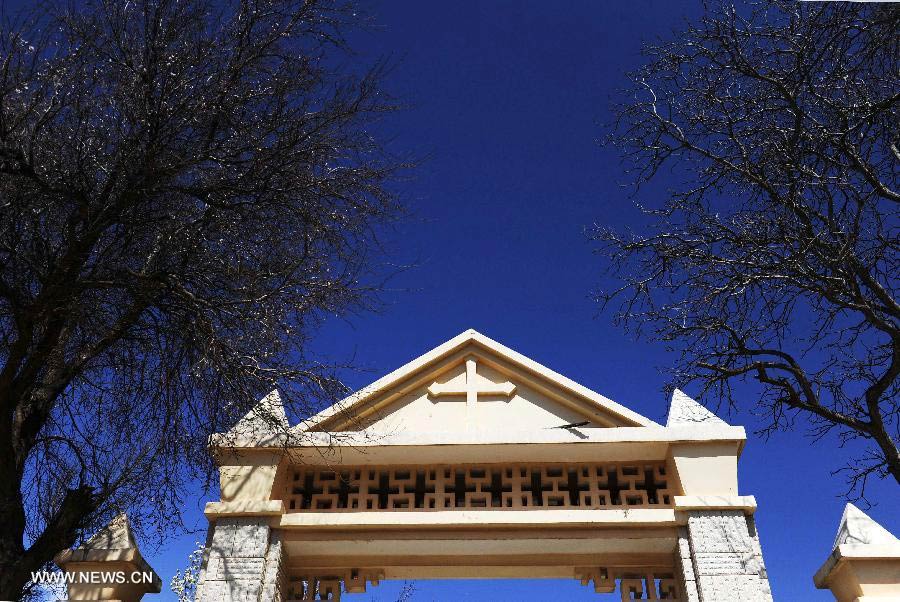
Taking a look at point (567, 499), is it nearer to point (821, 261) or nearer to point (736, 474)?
point (736, 474)

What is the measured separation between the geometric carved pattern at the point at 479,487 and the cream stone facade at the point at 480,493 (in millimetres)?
20

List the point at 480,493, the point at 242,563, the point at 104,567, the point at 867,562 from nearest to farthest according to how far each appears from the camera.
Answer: the point at 867,562 < the point at 104,567 < the point at 242,563 < the point at 480,493

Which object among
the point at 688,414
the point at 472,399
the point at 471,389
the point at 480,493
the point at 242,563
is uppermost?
the point at 471,389

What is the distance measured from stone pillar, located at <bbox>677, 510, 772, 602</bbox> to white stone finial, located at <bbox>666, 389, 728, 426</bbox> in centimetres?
110

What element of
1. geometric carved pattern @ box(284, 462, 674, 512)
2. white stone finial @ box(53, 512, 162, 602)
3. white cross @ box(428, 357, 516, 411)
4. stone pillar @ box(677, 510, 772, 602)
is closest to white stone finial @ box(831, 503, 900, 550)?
stone pillar @ box(677, 510, 772, 602)

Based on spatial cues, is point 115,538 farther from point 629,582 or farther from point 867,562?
point 867,562

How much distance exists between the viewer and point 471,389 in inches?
403

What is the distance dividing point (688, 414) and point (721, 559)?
1.80 m

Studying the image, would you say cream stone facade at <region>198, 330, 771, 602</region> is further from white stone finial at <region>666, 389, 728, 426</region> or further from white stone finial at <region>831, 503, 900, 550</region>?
white stone finial at <region>831, 503, 900, 550</region>

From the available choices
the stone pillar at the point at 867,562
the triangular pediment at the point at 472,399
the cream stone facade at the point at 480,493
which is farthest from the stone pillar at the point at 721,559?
the triangular pediment at the point at 472,399

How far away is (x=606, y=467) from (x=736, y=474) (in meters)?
1.57

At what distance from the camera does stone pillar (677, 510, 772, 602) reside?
8352 millimetres

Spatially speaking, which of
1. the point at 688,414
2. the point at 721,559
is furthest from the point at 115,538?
the point at 688,414

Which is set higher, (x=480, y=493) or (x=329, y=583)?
(x=480, y=493)
